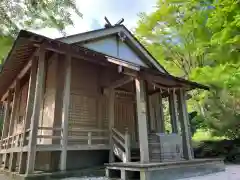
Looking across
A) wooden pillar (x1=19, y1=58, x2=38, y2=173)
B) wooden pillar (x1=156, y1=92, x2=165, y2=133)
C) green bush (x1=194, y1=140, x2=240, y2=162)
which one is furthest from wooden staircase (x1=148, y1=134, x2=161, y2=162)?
green bush (x1=194, y1=140, x2=240, y2=162)

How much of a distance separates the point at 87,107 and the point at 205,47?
7683 mm

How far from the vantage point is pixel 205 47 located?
12.2m

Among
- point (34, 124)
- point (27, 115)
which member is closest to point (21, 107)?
point (27, 115)

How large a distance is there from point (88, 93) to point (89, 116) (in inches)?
37.3

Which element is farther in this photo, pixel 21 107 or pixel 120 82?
pixel 21 107

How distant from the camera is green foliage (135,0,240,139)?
846 centimetres

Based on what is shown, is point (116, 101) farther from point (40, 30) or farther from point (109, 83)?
point (40, 30)

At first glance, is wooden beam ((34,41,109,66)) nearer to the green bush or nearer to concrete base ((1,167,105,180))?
concrete base ((1,167,105,180))

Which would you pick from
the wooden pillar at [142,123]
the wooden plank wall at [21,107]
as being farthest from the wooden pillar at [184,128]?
the wooden plank wall at [21,107]

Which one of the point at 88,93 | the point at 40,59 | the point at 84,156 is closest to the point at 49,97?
the point at 88,93

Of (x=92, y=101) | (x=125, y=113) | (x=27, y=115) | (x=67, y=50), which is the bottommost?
(x=27, y=115)

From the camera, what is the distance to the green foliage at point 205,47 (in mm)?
8461

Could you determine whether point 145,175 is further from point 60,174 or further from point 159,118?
point 159,118

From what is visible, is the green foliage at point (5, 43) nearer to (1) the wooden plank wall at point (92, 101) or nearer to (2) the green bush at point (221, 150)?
(1) the wooden plank wall at point (92, 101)
